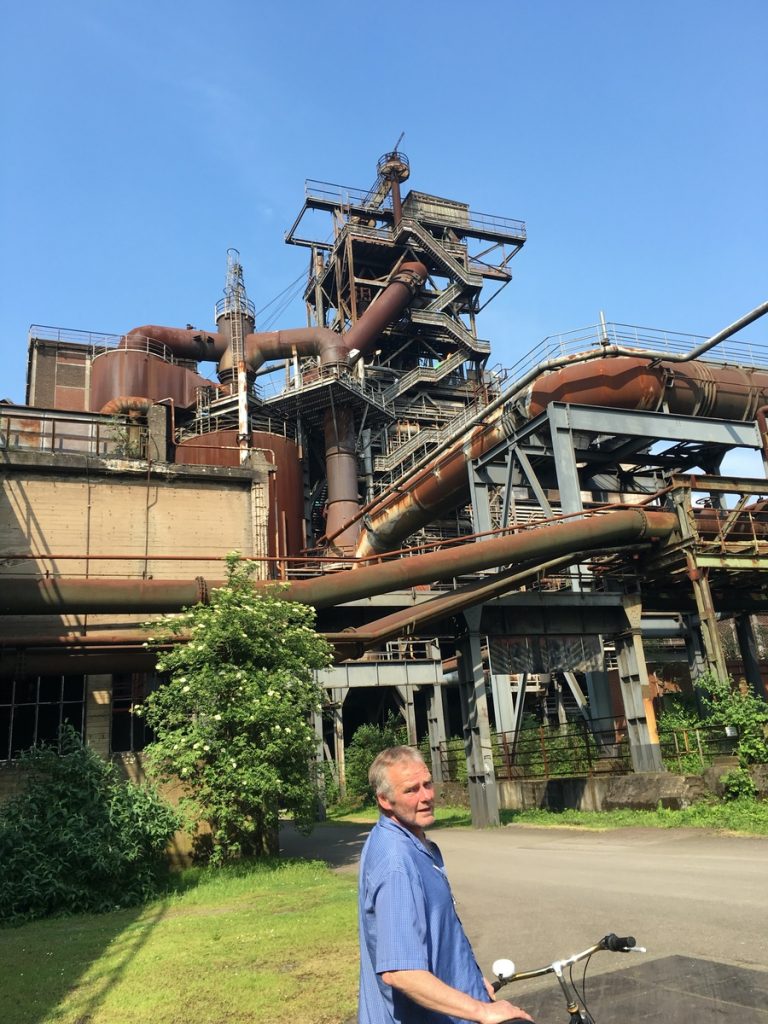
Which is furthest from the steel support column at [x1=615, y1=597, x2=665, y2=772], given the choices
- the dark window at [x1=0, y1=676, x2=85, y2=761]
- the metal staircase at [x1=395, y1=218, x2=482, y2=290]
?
the metal staircase at [x1=395, y1=218, x2=482, y2=290]

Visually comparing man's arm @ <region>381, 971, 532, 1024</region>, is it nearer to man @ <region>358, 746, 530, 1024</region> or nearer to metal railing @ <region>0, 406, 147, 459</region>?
man @ <region>358, 746, 530, 1024</region>

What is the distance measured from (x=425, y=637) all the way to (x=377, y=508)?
1000 centimetres

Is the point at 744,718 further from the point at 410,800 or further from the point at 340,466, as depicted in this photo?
the point at 340,466

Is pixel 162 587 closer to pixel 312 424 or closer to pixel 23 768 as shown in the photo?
pixel 23 768

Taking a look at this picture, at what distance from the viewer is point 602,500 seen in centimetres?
2594

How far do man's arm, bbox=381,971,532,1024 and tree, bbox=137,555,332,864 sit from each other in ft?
31.6

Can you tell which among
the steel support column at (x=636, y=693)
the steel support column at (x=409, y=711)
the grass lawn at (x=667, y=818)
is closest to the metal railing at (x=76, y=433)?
the grass lawn at (x=667, y=818)

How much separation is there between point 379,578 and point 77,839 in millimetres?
7461

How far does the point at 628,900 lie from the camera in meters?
8.09

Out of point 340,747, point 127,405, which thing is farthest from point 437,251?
point 340,747

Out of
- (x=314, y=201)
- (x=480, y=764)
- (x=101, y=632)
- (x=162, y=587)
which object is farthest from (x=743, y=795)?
(x=314, y=201)

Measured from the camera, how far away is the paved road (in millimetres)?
5520

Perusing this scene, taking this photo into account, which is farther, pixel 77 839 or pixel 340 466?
pixel 340 466

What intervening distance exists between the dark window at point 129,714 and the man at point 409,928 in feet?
42.2
